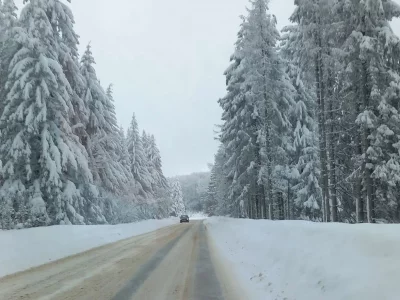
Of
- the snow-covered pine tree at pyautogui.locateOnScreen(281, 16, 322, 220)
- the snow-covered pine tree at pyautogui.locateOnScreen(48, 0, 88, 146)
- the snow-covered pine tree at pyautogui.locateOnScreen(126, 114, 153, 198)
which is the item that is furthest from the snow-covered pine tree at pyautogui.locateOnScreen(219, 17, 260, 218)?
the snow-covered pine tree at pyautogui.locateOnScreen(126, 114, 153, 198)

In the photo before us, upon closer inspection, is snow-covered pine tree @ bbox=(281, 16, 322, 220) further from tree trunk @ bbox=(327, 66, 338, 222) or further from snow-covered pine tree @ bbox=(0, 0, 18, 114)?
snow-covered pine tree @ bbox=(0, 0, 18, 114)

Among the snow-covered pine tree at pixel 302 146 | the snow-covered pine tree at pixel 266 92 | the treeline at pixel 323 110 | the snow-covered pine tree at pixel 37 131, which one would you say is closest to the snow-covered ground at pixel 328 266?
the treeline at pixel 323 110

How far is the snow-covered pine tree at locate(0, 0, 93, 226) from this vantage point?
66.7 feet

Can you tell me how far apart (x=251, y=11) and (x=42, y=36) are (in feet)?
46.8

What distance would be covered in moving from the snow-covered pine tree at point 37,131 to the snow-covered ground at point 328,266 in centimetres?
1412

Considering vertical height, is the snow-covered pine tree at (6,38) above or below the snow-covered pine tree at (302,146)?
above

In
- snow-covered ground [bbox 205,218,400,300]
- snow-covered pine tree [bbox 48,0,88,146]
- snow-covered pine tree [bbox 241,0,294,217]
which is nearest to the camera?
snow-covered ground [bbox 205,218,400,300]

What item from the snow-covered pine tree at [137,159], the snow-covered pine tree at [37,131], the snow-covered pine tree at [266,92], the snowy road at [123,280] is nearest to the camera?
the snowy road at [123,280]

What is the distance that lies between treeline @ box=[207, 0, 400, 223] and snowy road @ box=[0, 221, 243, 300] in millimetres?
10095

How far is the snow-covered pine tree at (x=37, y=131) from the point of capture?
801 inches

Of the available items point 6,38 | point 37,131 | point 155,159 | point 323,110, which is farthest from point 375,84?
point 155,159

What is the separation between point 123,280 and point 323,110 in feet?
49.5

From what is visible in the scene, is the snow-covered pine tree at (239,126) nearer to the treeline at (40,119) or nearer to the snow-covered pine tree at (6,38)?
the treeline at (40,119)

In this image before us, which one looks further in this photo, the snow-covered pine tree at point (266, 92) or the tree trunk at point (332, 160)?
the snow-covered pine tree at point (266, 92)
